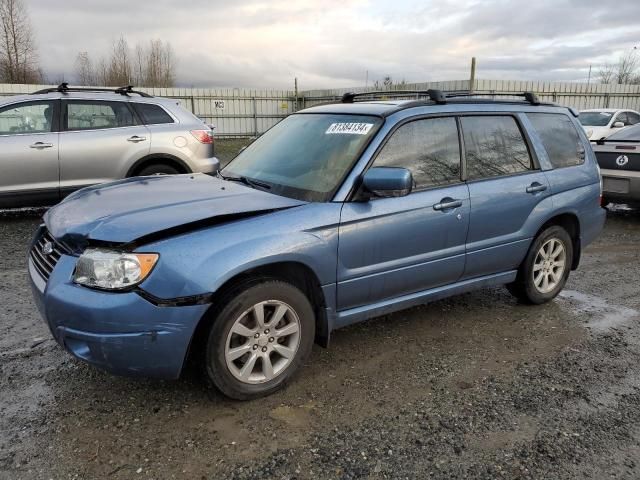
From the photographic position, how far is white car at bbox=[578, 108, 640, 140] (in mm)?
14453

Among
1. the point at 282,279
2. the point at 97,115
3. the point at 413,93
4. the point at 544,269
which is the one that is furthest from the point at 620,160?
the point at 97,115

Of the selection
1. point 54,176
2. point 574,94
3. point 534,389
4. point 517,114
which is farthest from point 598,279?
point 574,94

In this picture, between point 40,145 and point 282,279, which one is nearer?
point 282,279

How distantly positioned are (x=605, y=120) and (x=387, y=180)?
47.2ft

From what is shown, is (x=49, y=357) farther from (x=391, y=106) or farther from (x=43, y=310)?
(x=391, y=106)

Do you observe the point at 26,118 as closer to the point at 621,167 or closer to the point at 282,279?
the point at 282,279

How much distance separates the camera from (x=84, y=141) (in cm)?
707

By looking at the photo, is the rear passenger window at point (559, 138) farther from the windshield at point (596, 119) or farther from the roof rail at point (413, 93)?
the windshield at point (596, 119)

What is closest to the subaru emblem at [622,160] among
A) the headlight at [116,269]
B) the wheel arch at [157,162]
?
the wheel arch at [157,162]

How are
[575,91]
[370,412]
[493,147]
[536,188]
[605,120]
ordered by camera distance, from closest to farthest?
[370,412]
[493,147]
[536,188]
[605,120]
[575,91]

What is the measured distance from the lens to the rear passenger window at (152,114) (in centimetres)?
752

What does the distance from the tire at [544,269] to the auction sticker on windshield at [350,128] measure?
6.10 ft

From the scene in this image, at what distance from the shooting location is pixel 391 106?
12.2 ft

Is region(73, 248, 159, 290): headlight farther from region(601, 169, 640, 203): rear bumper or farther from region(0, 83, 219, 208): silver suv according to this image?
region(601, 169, 640, 203): rear bumper
